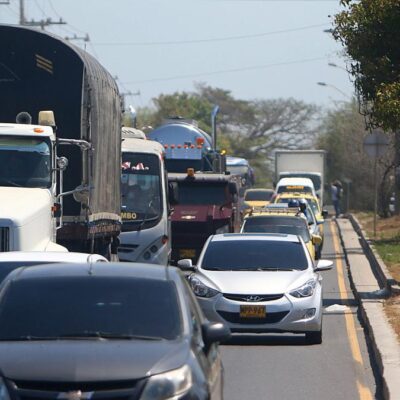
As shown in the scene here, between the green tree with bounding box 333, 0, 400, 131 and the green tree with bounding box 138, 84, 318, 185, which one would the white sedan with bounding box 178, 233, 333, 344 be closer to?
the green tree with bounding box 333, 0, 400, 131

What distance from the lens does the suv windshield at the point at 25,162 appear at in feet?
57.9

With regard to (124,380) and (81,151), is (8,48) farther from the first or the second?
(124,380)

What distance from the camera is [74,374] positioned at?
26.6 feet

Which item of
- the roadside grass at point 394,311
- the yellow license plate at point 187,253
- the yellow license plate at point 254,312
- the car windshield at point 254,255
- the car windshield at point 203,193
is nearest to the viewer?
the yellow license plate at point 254,312

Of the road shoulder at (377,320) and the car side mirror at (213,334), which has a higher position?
the car side mirror at (213,334)

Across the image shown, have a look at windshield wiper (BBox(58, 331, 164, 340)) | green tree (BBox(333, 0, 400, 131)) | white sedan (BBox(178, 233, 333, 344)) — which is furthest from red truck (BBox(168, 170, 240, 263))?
windshield wiper (BBox(58, 331, 164, 340))

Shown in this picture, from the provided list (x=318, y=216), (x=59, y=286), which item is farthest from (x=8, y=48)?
(x=318, y=216)

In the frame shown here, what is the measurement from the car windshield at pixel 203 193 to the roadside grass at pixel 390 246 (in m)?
4.22

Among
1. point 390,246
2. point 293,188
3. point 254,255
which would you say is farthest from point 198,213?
point 293,188

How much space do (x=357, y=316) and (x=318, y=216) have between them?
61.0 feet

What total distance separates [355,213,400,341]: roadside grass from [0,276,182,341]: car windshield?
25.6 feet

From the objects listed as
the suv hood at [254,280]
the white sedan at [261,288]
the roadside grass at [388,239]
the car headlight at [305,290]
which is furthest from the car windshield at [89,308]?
the roadside grass at [388,239]

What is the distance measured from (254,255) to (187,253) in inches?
465

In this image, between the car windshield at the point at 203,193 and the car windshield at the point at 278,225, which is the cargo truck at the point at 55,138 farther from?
the car windshield at the point at 203,193
